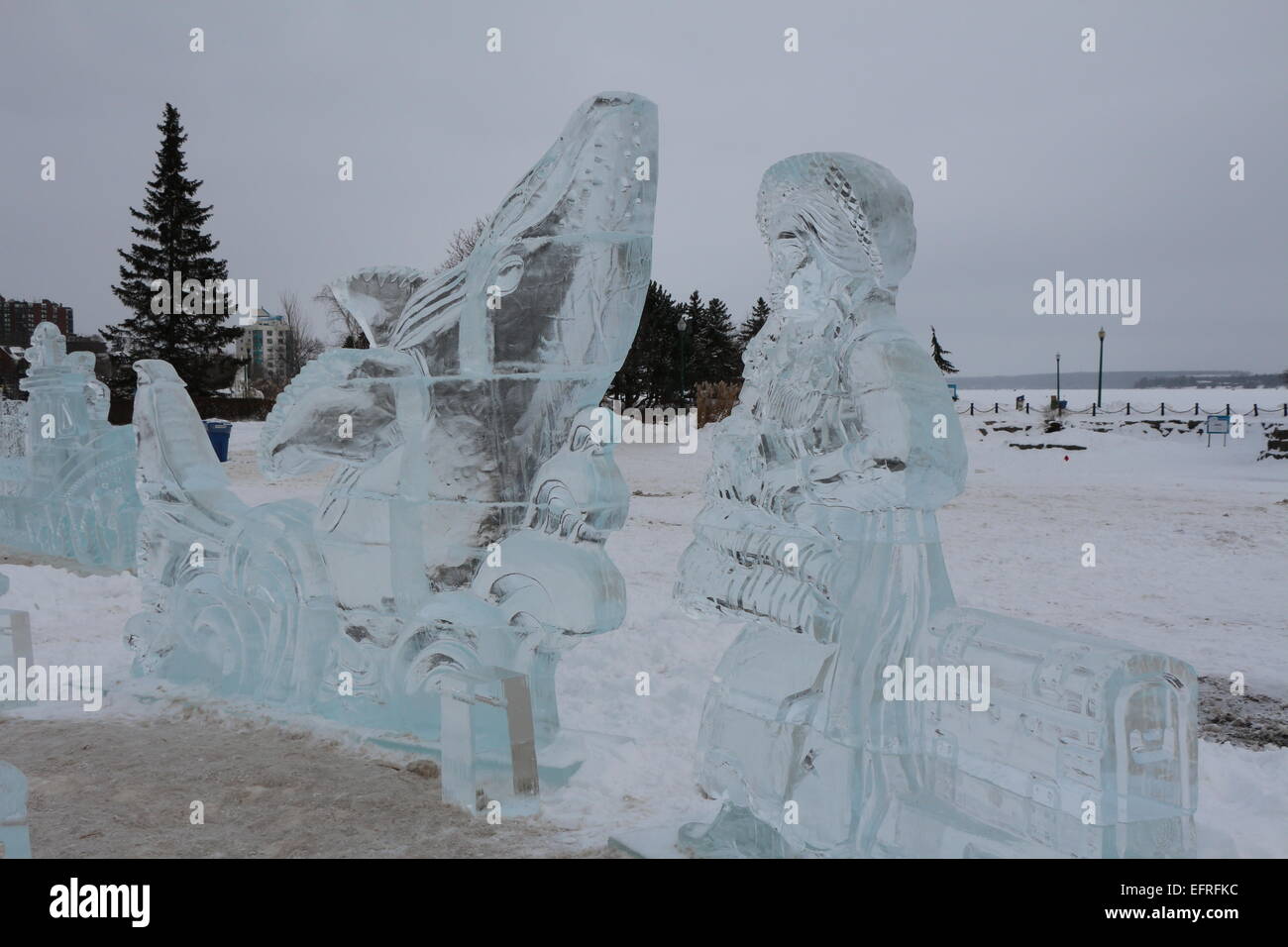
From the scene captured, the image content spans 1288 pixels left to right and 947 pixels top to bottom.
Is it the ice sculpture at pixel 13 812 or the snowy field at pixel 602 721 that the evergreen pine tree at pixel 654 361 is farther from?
the ice sculpture at pixel 13 812

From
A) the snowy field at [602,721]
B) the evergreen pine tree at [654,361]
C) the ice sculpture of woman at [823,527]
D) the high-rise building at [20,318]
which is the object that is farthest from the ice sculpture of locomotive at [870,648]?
the high-rise building at [20,318]

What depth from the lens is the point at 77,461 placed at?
9.47 m

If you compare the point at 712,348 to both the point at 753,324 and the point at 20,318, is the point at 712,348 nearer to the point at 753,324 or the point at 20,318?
the point at 753,324

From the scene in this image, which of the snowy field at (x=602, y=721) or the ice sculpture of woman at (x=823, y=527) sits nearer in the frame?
the ice sculpture of woman at (x=823, y=527)

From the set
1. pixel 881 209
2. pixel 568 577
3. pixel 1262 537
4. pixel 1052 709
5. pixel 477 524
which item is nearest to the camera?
pixel 1052 709

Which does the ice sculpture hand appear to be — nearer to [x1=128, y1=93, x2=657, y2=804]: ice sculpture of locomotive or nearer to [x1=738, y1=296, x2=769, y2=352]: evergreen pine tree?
[x1=128, y1=93, x2=657, y2=804]: ice sculpture of locomotive

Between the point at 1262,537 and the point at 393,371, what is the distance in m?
10.3

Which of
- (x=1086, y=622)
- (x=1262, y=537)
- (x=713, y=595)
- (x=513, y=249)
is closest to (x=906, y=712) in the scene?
(x=713, y=595)

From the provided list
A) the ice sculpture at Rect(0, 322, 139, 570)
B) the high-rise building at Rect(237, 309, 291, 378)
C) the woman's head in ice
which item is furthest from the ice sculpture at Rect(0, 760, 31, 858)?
the high-rise building at Rect(237, 309, 291, 378)

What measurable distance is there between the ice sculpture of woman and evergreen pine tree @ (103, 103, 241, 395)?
88.6ft

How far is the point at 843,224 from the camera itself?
313 cm

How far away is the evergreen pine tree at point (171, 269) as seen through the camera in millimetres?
27438

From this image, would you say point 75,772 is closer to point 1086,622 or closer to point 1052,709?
point 1052,709

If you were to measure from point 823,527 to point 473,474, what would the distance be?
79.0 inches
